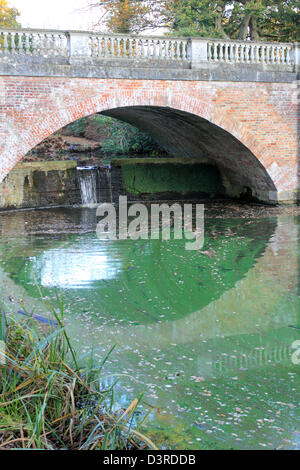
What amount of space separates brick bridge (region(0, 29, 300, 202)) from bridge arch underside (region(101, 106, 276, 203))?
6cm

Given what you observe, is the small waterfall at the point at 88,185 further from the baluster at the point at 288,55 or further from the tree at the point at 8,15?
the tree at the point at 8,15

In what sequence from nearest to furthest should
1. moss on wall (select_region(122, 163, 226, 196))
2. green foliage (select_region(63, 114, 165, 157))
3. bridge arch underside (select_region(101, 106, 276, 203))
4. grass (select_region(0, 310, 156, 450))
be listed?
grass (select_region(0, 310, 156, 450)), bridge arch underside (select_region(101, 106, 276, 203)), moss on wall (select_region(122, 163, 226, 196)), green foliage (select_region(63, 114, 165, 157))

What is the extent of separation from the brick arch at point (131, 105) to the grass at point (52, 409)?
8.17 m

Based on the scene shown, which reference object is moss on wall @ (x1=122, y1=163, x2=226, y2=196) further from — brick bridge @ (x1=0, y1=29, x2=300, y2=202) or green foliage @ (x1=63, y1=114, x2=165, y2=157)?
green foliage @ (x1=63, y1=114, x2=165, y2=157)

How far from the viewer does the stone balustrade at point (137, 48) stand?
11.2 metres

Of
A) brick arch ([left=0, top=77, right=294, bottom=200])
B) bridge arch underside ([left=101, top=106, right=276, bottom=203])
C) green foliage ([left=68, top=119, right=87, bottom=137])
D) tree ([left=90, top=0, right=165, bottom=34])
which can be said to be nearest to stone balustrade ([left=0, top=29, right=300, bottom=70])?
brick arch ([left=0, top=77, right=294, bottom=200])

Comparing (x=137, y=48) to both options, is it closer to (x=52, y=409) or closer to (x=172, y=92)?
(x=172, y=92)

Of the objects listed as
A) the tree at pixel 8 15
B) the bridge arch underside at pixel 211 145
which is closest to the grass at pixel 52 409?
the bridge arch underside at pixel 211 145

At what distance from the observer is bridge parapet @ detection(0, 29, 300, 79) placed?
36.5ft

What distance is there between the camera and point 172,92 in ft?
41.2

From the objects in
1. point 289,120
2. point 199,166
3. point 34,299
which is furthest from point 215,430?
point 199,166

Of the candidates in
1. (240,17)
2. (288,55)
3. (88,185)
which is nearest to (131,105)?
(88,185)

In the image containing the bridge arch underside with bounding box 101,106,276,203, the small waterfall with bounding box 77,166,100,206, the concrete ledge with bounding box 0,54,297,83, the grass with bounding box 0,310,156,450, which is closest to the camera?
the grass with bounding box 0,310,156,450

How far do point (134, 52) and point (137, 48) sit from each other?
628 mm
